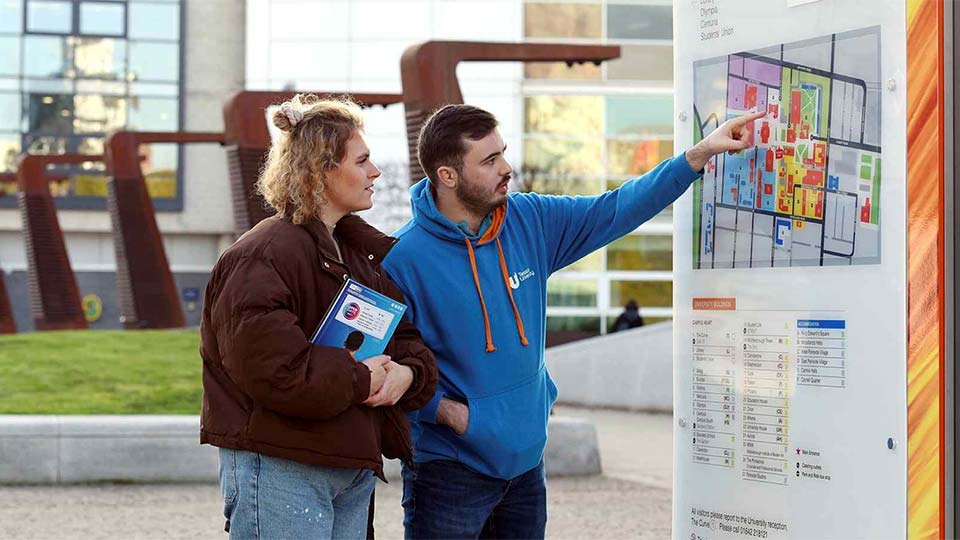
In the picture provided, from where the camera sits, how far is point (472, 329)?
3.95 metres

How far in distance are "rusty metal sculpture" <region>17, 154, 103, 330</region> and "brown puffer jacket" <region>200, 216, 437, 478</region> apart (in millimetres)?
20799

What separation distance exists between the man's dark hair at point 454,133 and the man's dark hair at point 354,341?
69cm

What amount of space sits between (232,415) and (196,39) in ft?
137

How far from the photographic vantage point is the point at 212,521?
813 cm

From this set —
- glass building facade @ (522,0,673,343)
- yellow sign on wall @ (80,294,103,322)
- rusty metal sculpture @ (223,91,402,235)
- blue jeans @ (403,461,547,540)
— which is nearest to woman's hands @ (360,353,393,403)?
blue jeans @ (403,461,547,540)

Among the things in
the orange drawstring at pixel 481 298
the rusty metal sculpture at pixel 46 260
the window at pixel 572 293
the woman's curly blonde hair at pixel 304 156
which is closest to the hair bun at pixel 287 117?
the woman's curly blonde hair at pixel 304 156

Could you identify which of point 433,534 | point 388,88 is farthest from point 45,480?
point 388,88

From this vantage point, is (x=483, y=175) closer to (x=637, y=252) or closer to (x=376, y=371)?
(x=376, y=371)

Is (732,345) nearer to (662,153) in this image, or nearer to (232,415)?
(232,415)

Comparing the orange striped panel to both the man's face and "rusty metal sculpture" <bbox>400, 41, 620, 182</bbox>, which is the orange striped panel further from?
"rusty metal sculpture" <bbox>400, 41, 620, 182</bbox>

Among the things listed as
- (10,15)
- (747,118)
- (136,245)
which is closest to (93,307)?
(10,15)

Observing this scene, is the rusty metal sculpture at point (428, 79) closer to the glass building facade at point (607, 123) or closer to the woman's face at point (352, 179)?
the woman's face at point (352, 179)

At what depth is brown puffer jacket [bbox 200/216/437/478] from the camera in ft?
10.9

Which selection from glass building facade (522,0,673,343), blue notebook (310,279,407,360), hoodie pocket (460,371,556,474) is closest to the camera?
blue notebook (310,279,407,360)
